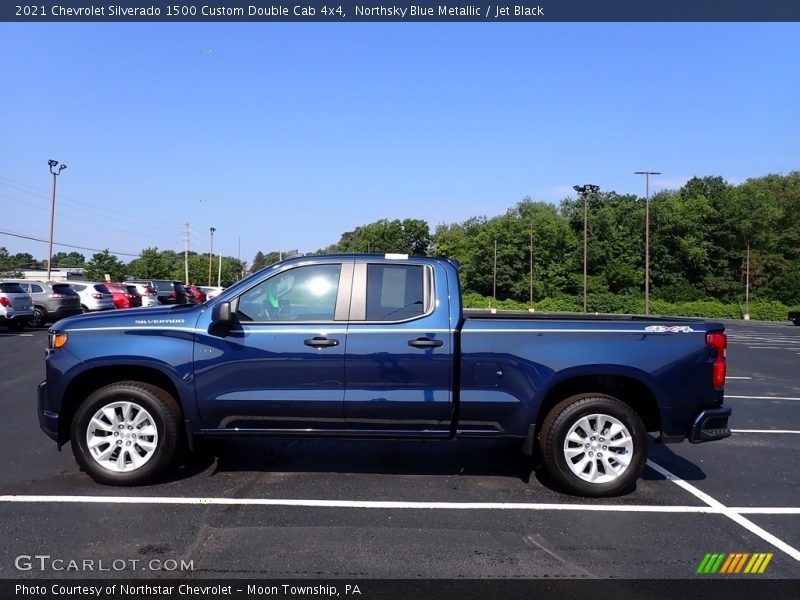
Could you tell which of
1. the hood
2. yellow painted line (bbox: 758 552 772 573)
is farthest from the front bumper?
the hood

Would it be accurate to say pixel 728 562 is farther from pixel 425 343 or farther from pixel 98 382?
pixel 98 382

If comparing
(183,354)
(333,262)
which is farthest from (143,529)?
(333,262)

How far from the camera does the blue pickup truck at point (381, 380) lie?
4.85 meters

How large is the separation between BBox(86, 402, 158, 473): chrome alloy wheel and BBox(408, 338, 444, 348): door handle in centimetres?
218

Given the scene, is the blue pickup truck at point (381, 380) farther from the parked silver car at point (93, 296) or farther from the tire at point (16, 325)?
the parked silver car at point (93, 296)

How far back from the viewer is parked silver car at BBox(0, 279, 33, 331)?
62.1ft

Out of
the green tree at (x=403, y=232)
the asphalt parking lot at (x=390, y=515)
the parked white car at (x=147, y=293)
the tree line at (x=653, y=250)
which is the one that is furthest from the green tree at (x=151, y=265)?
the asphalt parking lot at (x=390, y=515)

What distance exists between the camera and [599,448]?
493 centimetres

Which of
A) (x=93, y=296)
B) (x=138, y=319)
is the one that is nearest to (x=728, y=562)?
(x=138, y=319)

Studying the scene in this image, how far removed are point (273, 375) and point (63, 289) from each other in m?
21.2

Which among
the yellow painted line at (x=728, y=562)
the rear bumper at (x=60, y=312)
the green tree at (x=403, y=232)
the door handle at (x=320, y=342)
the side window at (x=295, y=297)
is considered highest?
the green tree at (x=403, y=232)

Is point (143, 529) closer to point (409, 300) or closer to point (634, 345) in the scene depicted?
point (409, 300)

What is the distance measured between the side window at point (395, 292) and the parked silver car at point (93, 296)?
75.5ft
